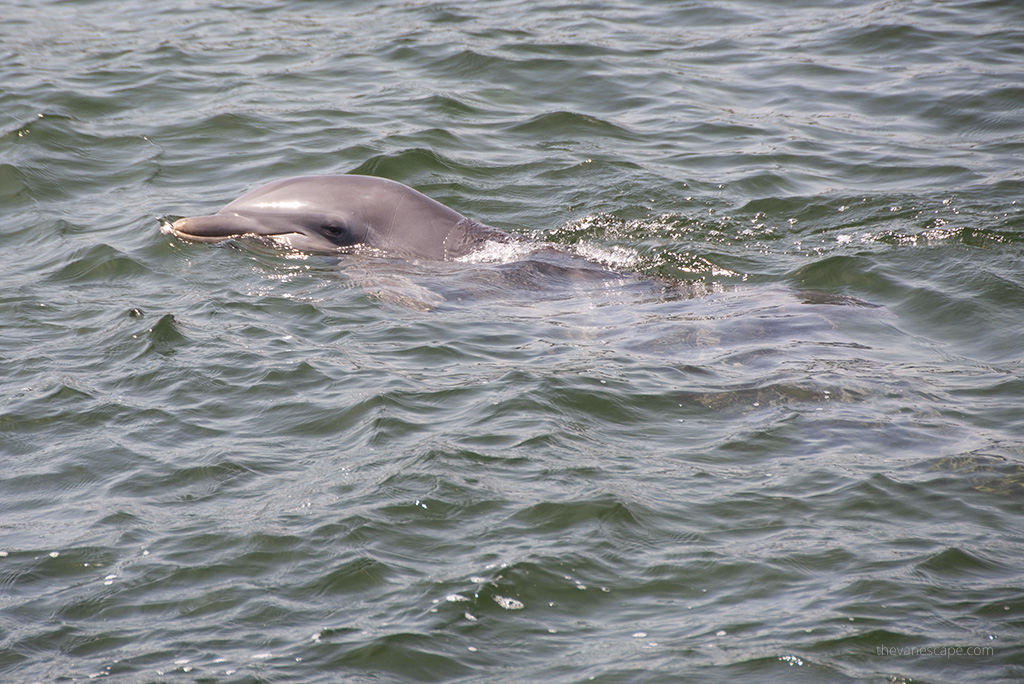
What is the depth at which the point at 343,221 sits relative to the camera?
7.64 meters

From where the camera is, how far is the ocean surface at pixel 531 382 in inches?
159

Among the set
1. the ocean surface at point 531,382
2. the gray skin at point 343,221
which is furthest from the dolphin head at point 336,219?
the ocean surface at point 531,382

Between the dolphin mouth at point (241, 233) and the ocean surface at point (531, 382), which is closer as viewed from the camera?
the ocean surface at point (531, 382)

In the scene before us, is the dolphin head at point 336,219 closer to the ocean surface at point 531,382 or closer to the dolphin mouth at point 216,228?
the dolphin mouth at point 216,228

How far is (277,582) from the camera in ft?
14.1

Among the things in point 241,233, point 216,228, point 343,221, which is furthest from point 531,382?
point 216,228

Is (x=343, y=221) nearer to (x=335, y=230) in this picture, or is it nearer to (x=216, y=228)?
(x=335, y=230)

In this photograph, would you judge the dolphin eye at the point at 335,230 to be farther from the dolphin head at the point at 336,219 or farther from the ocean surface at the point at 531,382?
the ocean surface at the point at 531,382

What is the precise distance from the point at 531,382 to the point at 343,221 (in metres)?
2.43

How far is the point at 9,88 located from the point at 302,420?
8.58m

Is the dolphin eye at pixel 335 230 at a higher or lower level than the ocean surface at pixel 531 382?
higher

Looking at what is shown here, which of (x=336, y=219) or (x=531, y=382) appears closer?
(x=531, y=382)

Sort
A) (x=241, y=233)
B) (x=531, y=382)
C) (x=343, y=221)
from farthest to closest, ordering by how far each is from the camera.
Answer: (x=241, y=233)
(x=343, y=221)
(x=531, y=382)

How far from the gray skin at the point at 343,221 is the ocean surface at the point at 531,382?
0.16 m
